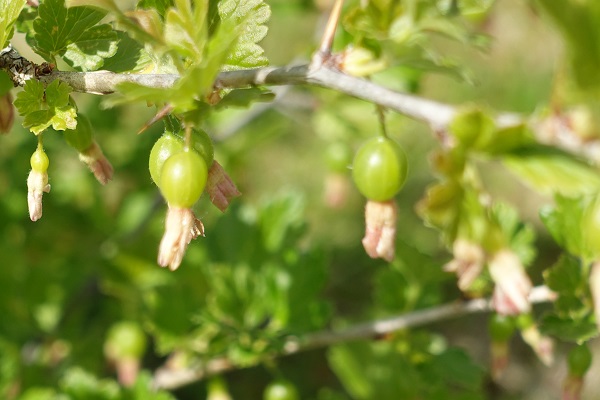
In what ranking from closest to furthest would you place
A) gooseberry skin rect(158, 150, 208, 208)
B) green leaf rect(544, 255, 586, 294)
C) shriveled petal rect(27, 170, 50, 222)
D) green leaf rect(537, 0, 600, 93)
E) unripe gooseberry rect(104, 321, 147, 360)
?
green leaf rect(537, 0, 600, 93), gooseberry skin rect(158, 150, 208, 208), shriveled petal rect(27, 170, 50, 222), green leaf rect(544, 255, 586, 294), unripe gooseberry rect(104, 321, 147, 360)

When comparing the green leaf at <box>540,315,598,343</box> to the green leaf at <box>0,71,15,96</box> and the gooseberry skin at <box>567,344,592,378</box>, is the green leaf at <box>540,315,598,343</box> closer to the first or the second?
the gooseberry skin at <box>567,344,592,378</box>

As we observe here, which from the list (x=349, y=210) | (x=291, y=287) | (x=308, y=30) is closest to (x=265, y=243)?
(x=291, y=287)

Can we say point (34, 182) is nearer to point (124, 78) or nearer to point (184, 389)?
point (124, 78)

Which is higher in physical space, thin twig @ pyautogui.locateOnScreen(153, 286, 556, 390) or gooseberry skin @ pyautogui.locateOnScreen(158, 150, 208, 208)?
gooseberry skin @ pyautogui.locateOnScreen(158, 150, 208, 208)

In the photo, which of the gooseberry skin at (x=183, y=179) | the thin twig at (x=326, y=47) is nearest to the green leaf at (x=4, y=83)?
the gooseberry skin at (x=183, y=179)

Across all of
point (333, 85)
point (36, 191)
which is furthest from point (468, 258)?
point (36, 191)

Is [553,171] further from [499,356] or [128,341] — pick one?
[128,341]

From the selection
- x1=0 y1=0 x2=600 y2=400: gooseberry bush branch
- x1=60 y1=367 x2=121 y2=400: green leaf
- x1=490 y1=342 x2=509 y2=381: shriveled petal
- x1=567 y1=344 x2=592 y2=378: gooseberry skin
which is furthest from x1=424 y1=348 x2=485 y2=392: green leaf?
x1=60 y1=367 x2=121 y2=400: green leaf

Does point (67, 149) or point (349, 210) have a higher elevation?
point (67, 149)
